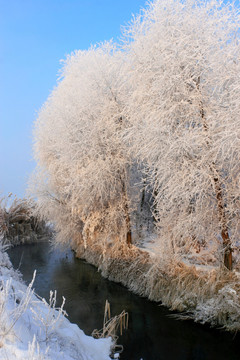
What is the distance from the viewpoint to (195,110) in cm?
766

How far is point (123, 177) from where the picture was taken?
39.0 feet

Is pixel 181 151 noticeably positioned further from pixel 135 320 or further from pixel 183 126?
pixel 135 320

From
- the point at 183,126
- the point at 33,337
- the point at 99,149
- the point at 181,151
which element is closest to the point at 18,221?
the point at 99,149

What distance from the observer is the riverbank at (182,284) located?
7.12 meters

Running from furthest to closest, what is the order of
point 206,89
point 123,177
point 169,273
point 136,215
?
point 136,215 < point 123,177 < point 169,273 < point 206,89

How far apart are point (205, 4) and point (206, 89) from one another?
2.22 meters

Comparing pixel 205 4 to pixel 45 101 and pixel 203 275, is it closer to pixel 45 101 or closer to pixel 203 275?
pixel 203 275

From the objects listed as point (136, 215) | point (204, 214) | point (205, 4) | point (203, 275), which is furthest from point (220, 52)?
point (136, 215)

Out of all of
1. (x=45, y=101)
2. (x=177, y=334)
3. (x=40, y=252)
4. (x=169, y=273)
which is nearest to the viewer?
(x=177, y=334)

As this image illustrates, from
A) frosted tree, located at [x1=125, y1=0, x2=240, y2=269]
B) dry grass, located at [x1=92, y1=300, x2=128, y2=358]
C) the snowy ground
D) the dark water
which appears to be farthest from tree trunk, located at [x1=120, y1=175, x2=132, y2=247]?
the snowy ground

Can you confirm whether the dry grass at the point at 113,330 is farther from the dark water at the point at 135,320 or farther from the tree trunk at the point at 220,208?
the tree trunk at the point at 220,208

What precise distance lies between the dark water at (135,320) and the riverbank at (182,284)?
0.82 feet

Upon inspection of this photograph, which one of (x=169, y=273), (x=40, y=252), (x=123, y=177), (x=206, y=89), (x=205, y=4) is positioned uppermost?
(x=205, y=4)

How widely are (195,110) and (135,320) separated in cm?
544
